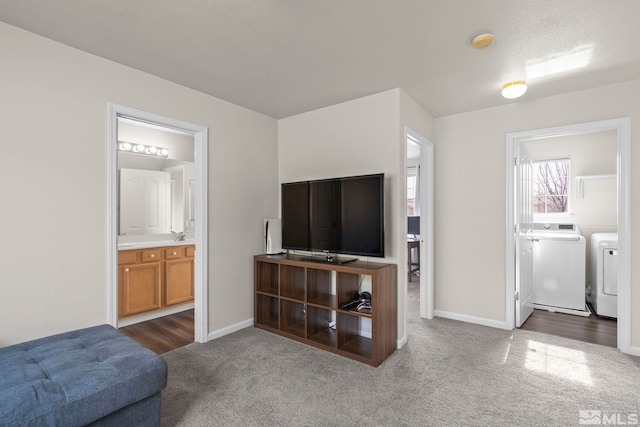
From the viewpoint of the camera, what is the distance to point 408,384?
2211 millimetres

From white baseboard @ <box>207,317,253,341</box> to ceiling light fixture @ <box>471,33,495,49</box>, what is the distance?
323cm

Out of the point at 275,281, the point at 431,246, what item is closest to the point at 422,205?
the point at 431,246

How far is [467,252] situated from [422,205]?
2.38 feet

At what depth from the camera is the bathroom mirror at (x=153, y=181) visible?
3830 mm

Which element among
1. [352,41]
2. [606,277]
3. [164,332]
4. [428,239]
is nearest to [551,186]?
[606,277]

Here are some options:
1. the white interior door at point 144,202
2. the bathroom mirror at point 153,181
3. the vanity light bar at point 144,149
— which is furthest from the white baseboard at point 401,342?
the vanity light bar at point 144,149

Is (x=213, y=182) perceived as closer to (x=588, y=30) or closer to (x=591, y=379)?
(x=588, y=30)

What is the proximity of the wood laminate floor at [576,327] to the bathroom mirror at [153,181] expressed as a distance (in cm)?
445

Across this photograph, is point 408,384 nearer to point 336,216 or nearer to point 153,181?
point 336,216

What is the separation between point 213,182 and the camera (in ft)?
10.0

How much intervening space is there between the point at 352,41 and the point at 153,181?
3.23 m

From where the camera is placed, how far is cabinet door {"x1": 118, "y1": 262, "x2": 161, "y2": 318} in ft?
10.9

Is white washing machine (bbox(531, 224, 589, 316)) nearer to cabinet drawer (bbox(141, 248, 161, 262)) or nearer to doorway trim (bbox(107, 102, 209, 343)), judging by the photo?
doorway trim (bbox(107, 102, 209, 343))

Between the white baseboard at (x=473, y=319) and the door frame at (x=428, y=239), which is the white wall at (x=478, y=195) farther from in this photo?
the door frame at (x=428, y=239)
